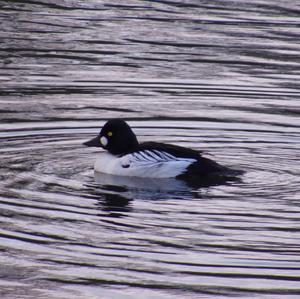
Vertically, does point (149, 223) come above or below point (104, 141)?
below

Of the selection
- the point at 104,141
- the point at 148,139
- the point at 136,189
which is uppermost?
the point at 104,141

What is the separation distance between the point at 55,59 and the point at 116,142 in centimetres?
601

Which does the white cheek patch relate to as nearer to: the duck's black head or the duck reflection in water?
the duck's black head

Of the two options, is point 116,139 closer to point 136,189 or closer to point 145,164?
point 145,164

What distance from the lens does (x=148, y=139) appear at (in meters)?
14.9

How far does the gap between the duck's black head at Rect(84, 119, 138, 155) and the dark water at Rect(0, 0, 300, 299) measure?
0.42 meters

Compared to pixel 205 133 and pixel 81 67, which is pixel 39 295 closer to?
pixel 205 133

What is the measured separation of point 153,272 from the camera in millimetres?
9289

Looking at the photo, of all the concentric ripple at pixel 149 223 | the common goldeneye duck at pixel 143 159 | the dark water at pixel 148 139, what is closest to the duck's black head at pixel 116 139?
the common goldeneye duck at pixel 143 159

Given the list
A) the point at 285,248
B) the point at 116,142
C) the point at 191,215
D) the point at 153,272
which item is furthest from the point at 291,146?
the point at 153,272

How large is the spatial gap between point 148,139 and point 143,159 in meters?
1.86

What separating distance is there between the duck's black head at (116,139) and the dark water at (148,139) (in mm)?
424

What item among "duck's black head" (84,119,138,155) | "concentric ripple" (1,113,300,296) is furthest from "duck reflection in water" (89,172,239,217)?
"duck's black head" (84,119,138,155)

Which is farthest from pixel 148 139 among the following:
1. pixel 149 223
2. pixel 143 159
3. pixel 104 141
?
pixel 149 223
